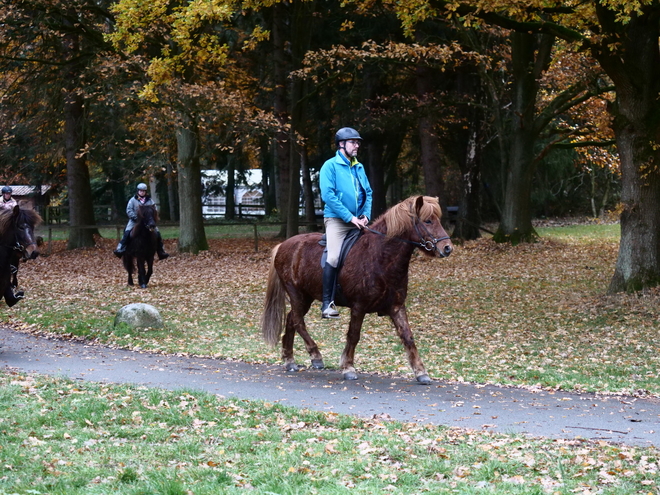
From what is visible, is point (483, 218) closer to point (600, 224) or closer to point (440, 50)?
point (600, 224)

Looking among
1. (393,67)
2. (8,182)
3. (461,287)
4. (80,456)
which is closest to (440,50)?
(393,67)

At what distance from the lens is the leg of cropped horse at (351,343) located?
1021 cm

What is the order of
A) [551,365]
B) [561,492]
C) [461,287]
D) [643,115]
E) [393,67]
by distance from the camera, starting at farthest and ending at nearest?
[393,67] < [461,287] < [643,115] < [551,365] < [561,492]

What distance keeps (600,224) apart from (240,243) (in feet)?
68.1

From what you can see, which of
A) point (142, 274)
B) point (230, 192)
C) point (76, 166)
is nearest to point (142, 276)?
point (142, 274)

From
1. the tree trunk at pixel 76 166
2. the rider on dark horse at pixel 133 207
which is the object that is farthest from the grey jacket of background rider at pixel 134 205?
the tree trunk at pixel 76 166

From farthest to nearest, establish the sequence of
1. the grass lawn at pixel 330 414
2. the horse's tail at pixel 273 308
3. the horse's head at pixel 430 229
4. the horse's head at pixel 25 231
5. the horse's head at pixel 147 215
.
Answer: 1. the horse's head at pixel 147 215
2. the horse's head at pixel 25 231
3. the horse's tail at pixel 273 308
4. the horse's head at pixel 430 229
5. the grass lawn at pixel 330 414

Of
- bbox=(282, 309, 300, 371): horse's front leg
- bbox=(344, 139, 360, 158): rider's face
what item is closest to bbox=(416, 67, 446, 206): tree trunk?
bbox=(282, 309, 300, 371): horse's front leg

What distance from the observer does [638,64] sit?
53.2ft

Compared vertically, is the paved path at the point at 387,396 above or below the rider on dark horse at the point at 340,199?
below

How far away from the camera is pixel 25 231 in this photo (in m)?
13.1

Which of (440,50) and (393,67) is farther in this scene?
(393,67)

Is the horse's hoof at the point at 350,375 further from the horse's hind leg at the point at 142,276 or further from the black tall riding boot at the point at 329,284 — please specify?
the horse's hind leg at the point at 142,276

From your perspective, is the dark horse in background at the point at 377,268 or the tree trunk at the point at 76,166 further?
the tree trunk at the point at 76,166
